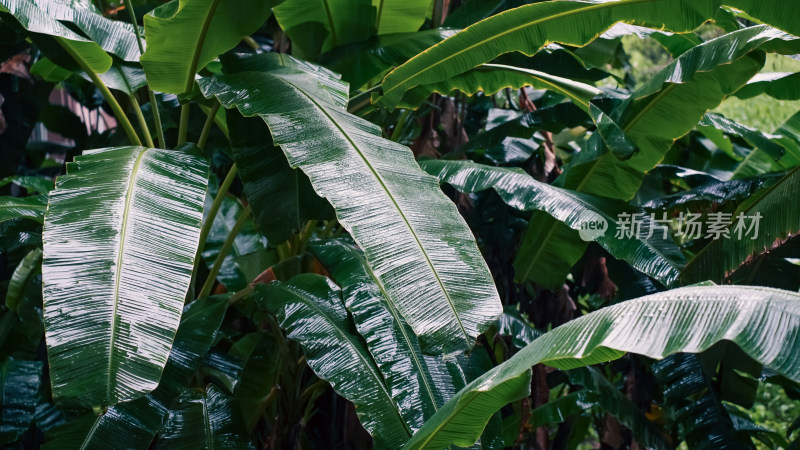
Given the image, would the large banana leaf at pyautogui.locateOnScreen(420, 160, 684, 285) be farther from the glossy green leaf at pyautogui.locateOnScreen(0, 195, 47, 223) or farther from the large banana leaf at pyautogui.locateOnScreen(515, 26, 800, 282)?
the glossy green leaf at pyautogui.locateOnScreen(0, 195, 47, 223)

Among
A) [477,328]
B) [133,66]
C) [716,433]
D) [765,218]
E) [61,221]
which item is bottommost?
[716,433]

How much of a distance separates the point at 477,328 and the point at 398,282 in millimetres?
132

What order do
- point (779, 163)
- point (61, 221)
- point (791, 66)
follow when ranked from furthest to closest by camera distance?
point (791, 66), point (779, 163), point (61, 221)

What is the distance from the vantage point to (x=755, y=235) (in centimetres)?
163

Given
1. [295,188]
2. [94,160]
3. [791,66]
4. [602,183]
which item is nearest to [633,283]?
[602,183]

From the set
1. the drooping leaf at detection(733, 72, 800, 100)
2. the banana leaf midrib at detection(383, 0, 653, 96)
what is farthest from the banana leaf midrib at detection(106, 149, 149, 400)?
the drooping leaf at detection(733, 72, 800, 100)

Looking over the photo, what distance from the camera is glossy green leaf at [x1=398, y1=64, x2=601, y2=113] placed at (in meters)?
1.76

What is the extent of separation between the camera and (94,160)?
131 cm

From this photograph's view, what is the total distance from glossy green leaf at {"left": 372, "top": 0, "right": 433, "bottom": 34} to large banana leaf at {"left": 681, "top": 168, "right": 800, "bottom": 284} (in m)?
0.95

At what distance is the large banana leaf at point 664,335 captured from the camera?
79 centimetres

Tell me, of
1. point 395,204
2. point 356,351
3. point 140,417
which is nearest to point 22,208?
point 140,417

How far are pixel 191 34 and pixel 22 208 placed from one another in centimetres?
54

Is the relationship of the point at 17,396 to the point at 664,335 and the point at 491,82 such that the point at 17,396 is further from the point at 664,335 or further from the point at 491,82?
the point at 664,335

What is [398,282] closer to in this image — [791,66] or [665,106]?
[665,106]
